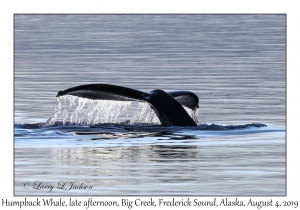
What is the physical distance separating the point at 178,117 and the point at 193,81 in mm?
10615

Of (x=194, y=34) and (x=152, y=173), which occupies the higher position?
(x=194, y=34)

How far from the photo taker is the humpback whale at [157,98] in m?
20.1

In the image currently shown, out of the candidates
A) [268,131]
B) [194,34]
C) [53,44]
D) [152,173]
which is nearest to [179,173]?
[152,173]

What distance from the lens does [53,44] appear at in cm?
4991

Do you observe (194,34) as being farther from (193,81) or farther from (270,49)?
(193,81)

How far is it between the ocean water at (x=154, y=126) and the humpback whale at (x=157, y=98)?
8.8 inches

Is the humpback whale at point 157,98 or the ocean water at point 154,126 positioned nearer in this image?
the ocean water at point 154,126

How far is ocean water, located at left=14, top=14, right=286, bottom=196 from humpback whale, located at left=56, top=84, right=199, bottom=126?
0.73 feet

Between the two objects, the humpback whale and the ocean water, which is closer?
the ocean water

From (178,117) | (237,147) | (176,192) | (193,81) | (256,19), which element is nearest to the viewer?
(176,192)

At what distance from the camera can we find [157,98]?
20.8m

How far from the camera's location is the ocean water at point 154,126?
16547 millimetres

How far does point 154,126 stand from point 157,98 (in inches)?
40.1

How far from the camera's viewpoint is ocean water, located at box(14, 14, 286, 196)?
16547 millimetres
